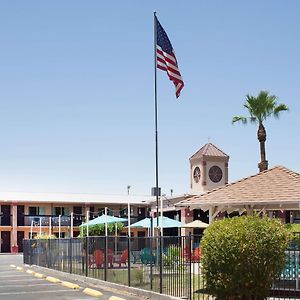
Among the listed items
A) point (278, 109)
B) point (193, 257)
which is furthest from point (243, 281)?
point (278, 109)

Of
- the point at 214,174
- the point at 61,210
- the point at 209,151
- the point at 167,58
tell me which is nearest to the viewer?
the point at 167,58

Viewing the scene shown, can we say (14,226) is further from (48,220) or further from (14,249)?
(48,220)

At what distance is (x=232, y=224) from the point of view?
13.8m

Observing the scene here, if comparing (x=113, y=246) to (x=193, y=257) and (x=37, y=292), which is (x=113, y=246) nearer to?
(x=37, y=292)

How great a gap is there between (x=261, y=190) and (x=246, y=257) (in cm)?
811

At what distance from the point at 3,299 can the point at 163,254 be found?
16.2ft

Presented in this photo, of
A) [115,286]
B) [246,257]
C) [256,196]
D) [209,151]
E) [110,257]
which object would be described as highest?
[209,151]

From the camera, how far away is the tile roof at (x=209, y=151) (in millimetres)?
54125

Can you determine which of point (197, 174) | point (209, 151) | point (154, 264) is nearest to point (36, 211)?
point (197, 174)

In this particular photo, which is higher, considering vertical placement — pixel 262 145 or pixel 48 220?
pixel 262 145

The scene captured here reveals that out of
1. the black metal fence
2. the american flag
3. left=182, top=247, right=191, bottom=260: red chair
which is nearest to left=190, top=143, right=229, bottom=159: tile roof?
the black metal fence

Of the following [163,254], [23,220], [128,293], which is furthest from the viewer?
[23,220]

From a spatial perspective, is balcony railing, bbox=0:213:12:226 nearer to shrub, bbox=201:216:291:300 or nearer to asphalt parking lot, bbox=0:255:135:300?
asphalt parking lot, bbox=0:255:135:300

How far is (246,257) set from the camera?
13.4 metres
